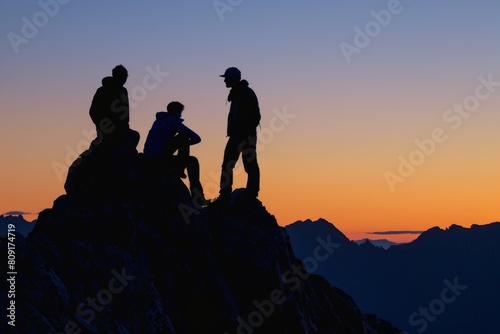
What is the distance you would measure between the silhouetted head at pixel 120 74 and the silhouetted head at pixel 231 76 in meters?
3.60

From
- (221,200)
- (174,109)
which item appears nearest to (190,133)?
(174,109)

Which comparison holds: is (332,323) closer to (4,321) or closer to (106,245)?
(106,245)

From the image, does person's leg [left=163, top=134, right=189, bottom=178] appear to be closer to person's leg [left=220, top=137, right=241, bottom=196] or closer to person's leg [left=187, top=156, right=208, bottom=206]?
person's leg [left=187, top=156, right=208, bottom=206]

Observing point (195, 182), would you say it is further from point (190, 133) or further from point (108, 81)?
point (108, 81)

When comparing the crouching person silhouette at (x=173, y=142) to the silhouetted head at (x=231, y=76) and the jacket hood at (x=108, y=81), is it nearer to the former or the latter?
the silhouetted head at (x=231, y=76)

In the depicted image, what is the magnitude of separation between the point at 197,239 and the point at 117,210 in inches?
128

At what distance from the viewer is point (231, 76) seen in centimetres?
2558

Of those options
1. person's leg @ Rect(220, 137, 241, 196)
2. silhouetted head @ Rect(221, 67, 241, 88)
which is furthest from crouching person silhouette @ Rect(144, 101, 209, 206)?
silhouetted head @ Rect(221, 67, 241, 88)

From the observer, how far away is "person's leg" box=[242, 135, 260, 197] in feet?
86.2

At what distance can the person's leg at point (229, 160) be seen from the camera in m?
26.2

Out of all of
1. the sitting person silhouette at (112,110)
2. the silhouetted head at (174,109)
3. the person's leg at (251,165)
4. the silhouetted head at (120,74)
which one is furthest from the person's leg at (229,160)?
the silhouetted head at (120,74)

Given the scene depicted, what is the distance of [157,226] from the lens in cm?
2370

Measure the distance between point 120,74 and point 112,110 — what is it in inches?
46.4

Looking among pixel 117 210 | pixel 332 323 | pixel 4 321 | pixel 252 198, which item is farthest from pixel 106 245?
pixel 332 323
